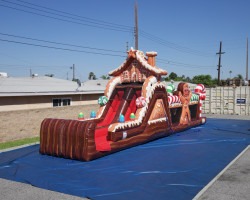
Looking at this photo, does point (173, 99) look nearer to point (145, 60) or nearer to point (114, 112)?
point (145, 60)

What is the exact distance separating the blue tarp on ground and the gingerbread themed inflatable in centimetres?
33

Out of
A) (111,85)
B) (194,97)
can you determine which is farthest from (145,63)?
(194,97)

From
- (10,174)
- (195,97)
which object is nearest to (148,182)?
(10,174)

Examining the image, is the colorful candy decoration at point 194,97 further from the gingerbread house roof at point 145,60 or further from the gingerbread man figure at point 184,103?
the gingerbread house roof at point 145,60

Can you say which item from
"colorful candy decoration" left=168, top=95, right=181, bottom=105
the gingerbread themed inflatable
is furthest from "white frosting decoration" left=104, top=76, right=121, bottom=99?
"colorful candy decoration" left=168, top=95, right=181, bottom=105

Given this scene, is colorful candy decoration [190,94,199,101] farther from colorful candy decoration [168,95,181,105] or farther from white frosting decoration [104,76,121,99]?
white frosting decoration [104,76,121,99]

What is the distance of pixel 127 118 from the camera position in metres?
11.0

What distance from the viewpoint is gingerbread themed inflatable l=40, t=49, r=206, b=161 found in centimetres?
802

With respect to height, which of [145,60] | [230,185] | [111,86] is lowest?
[230,185]

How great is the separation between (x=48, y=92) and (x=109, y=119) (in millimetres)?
4742

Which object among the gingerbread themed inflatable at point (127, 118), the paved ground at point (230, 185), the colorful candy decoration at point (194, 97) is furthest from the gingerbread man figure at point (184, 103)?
the paved ground at point (230, 185)

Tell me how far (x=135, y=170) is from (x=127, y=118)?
166 inches

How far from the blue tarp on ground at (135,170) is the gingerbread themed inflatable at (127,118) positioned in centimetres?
33

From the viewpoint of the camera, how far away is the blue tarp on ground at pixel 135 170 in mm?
5611
